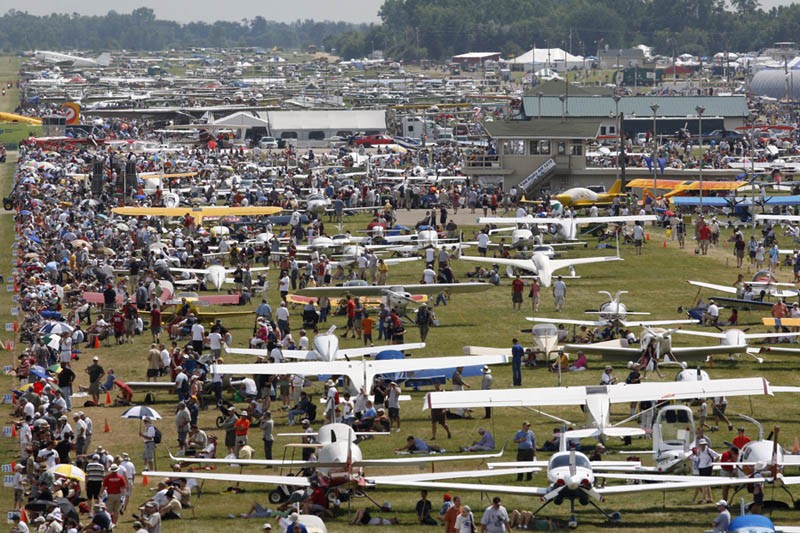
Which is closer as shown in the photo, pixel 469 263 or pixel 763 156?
pixel 469 263

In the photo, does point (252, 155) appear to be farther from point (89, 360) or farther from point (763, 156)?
point (89, 360)

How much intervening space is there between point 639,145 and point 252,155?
2409cm

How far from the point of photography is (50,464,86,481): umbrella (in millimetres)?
24234

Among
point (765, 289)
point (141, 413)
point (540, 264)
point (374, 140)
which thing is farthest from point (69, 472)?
point (374, 140)

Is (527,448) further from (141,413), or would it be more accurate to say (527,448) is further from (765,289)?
(765,289)

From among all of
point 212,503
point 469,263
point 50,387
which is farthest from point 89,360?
point 469,263

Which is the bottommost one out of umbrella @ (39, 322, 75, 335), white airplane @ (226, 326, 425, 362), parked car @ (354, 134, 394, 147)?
parked car @ (354, 134, 394, 147)

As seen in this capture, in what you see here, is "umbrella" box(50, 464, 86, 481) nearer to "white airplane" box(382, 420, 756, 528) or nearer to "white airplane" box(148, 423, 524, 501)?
"white airplane" box(148, 423, 524, 501)

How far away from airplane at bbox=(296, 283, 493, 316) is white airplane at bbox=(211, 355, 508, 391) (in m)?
8.92

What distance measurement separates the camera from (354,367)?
29828mm

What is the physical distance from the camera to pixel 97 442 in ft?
95.1

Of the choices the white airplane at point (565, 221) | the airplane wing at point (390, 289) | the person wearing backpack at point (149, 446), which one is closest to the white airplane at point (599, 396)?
the person wearing backpack at point (149, 446)

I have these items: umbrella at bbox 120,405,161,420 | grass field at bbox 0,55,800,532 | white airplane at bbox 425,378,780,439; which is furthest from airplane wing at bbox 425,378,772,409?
umbrella at bbox 120,405,161,420

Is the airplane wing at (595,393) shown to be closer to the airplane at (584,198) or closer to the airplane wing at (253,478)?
the airplane wing at (253,478)
